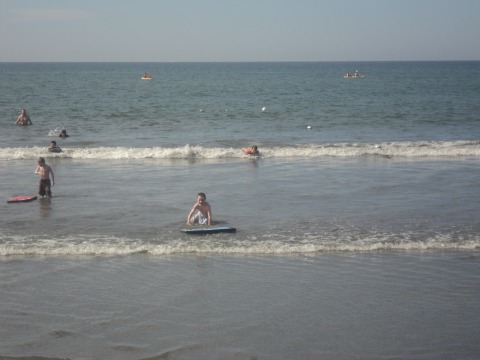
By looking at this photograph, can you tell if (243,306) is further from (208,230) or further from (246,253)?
(208,230)

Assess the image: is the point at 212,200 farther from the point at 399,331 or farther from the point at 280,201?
the point at 399,331

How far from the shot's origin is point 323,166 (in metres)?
25.6

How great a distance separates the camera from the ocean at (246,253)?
Result: 9375 mm

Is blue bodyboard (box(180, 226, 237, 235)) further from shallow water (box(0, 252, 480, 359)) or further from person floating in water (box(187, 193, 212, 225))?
shallow water (box(0, 252, 480, 359))

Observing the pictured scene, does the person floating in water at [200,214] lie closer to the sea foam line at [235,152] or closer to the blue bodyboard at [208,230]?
the blue bodyboard at [208,230]

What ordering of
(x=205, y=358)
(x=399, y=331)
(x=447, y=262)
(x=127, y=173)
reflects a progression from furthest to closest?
(x=127, y=173), (x=447, y=262), (x=399, y=331), (x=205, y=358)

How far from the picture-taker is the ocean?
9.38m

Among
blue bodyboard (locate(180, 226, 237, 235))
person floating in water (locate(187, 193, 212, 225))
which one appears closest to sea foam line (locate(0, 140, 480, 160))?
person floating in water (locate(187, 193, 212, 225))

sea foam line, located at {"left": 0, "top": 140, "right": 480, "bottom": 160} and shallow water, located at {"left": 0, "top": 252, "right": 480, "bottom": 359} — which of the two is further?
sea foam line, located at {"left": 0, "top": 140, "right": 480, "bottom": 160}

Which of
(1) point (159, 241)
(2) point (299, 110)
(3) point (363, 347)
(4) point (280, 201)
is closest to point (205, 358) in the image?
(3) point (363, 347)

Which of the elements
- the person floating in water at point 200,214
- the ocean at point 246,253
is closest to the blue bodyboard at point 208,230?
the ocean at point 246,253

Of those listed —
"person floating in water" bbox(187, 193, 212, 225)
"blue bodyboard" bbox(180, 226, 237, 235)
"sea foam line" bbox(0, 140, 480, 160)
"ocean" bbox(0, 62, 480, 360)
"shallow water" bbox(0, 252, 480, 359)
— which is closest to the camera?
"shallow water" bbox(0, 252, 480, 359)

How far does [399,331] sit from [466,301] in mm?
1854

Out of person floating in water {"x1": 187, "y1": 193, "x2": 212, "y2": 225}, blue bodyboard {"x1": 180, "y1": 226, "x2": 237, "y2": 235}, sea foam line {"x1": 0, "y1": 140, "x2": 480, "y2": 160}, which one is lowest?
blue bodyboard {"x1": 180, "y1": 226, "x2": 237, "y2": 235}
